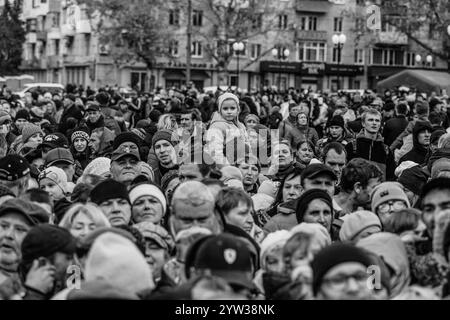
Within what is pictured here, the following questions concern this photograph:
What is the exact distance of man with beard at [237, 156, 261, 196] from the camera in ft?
33.2

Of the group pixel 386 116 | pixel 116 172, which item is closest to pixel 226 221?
pixel 116 172

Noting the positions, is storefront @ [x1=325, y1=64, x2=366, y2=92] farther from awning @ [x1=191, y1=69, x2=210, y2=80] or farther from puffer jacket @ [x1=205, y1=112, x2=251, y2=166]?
puffer jacket @ [x1=205, y1=112, x2=251, y2=166]

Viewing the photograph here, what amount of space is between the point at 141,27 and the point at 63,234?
158ft

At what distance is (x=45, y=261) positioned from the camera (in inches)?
225

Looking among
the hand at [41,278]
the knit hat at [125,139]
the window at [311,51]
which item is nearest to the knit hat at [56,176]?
the knit hat at [125,139]

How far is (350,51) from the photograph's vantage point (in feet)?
232

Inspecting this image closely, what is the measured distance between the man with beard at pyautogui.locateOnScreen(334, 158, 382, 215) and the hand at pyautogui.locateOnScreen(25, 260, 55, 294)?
12.2ft

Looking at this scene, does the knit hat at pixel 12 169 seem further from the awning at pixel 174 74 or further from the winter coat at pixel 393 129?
the awning at pixel 174 74

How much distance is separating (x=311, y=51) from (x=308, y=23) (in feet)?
7.07

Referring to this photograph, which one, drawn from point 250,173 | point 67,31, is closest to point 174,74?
point 67,31

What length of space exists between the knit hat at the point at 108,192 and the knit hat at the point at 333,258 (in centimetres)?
255

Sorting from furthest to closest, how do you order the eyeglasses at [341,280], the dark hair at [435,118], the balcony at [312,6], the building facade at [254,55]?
the balcony at [312,6] < the building facade at [254,55] < the dark hair at [435,118] < the eyeglasses at [341,280]

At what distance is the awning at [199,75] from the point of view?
219 ft

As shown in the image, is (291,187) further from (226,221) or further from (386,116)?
(386,116)
